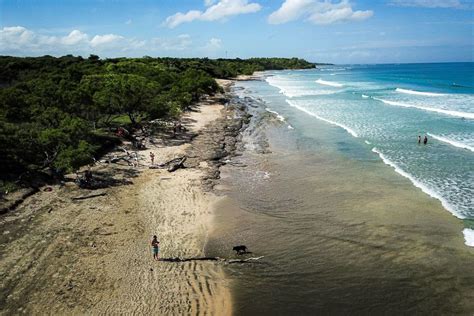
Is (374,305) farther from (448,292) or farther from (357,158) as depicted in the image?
(357,158)

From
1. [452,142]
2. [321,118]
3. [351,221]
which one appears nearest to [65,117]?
[351,221]

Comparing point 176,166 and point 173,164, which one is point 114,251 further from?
point 173,164

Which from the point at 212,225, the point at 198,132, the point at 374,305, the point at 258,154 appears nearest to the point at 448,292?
the point at 374,305

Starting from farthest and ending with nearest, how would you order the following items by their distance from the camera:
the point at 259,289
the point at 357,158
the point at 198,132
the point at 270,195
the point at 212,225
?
the point at 198,132 < the point at 357,158 < the point at 270,195 < the point at 212,225 < the point at 259,289

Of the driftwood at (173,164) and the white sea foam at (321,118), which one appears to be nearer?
the driftwood at (173,164)

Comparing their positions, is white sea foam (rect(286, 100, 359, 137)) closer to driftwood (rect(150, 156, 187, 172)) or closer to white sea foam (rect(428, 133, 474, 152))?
white sea foam (rect(428, 133, 474, 152))

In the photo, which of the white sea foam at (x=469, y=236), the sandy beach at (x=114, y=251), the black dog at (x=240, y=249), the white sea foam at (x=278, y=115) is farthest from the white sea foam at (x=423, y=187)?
the white sea foam at (x=278, y=115)

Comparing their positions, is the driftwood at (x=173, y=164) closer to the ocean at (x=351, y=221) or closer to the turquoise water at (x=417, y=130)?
the ocean at (x=351, y=221)

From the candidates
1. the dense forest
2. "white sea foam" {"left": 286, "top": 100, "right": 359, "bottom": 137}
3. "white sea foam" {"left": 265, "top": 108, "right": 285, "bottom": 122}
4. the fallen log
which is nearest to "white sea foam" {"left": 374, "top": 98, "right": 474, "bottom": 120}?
"white sea foam" {"left": 286, "top": 100, "right": 359, "bottom": 137}
